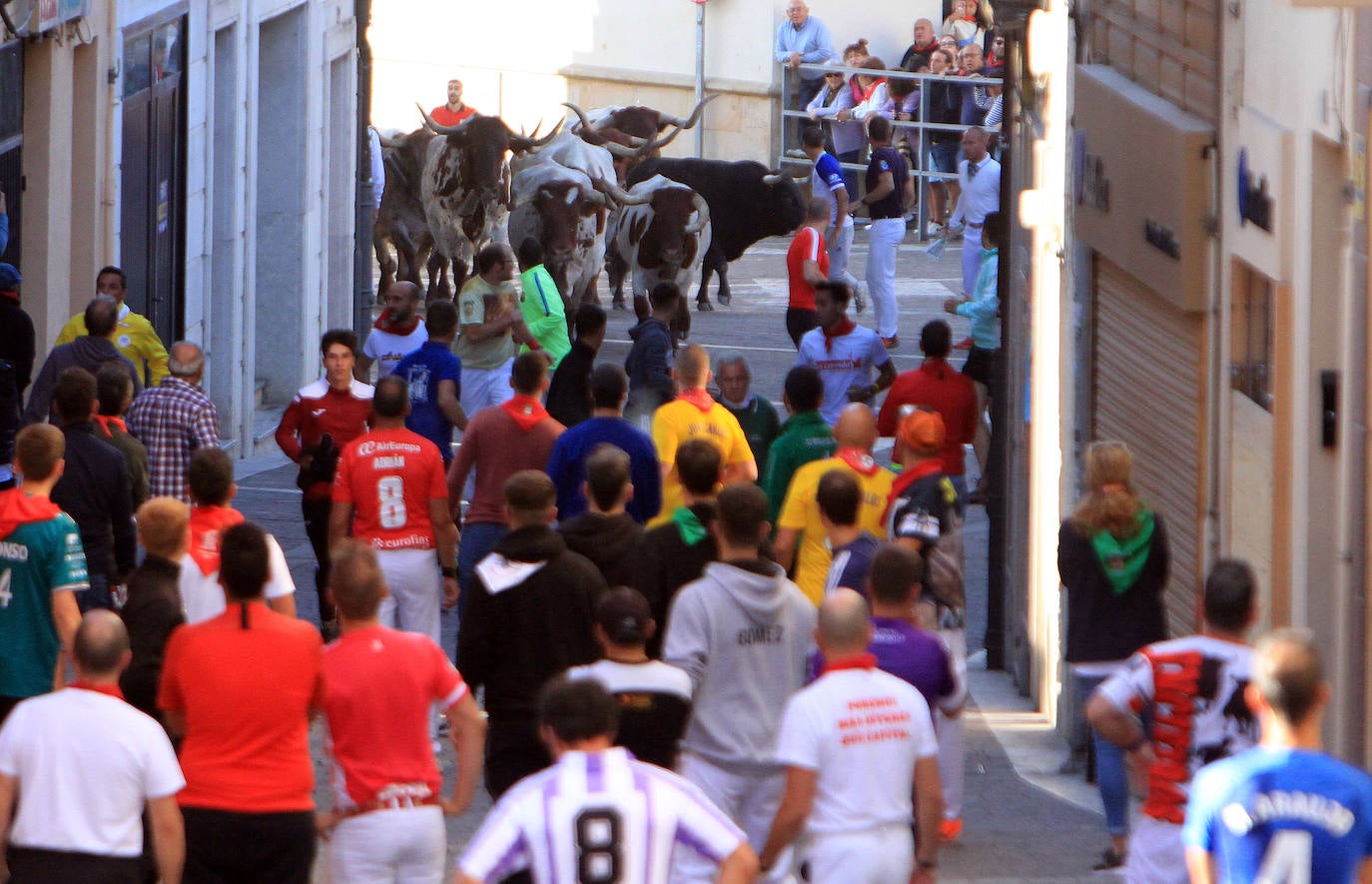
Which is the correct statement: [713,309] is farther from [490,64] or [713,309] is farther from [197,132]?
[490,64]

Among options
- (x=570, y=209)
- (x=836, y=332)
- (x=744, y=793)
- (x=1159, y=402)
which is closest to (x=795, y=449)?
(x=1159, y=402)

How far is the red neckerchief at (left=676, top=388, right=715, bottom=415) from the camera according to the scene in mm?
10523

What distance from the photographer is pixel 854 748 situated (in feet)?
20.3

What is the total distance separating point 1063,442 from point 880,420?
899mm

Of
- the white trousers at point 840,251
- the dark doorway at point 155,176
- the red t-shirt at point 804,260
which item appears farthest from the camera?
the white trousers at point 840,251

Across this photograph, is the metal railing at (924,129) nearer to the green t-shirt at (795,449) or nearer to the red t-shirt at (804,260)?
the red t-shirt at (804,260)

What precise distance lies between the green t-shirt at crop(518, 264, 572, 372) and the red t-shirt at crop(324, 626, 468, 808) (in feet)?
26.2

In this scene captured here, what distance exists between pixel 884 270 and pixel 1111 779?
1397cm

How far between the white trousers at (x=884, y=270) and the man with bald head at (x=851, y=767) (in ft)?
52.1

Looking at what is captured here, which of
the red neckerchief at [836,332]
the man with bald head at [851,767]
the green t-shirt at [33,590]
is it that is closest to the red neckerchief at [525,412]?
the green t-shirt at [33,590]

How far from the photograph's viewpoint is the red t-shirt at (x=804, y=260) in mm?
18250

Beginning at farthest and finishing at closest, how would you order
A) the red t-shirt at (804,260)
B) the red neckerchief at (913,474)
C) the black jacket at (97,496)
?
1. the red t-shirt at (804,260)
2. the black jacket at (97,496)
3. the red neckerchief at (913,474)

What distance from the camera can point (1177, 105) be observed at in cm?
1055

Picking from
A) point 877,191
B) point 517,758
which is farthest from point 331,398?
point 877,191
